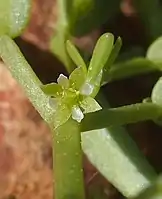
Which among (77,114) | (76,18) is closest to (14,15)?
(76,18)

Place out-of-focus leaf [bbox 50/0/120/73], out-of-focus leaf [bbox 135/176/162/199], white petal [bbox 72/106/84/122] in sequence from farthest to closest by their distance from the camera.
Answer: out-of-focus leaf [bbox 50/0/120/73] < out-of-focus leaf [bbox 135/176/162/199] < white petal [bbox 72/106/84/122]

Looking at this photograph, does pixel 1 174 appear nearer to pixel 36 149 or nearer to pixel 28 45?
pixel 36 149

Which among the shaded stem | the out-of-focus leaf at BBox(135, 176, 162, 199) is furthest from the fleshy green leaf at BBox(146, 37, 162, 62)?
the out-of-focus leaf at BBox(135, 176, 162, 199)

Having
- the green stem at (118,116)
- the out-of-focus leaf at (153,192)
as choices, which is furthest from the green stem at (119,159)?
the green stem at (118,116)

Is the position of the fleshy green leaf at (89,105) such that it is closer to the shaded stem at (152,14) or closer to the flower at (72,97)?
the flower at (72,97)

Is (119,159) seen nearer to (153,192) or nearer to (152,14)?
(153,192)

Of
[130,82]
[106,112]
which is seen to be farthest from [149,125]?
[106,112]

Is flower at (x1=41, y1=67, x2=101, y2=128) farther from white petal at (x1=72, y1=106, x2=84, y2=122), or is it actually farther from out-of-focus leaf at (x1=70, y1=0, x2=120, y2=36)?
out-of-focus leaf at (x1=70, y1=0, x2=120, y2=36)
